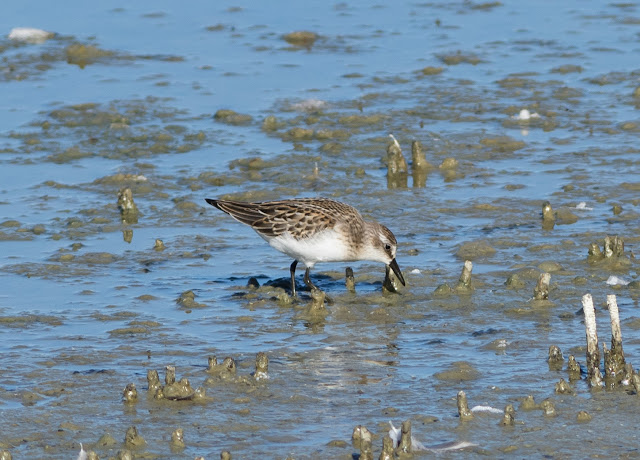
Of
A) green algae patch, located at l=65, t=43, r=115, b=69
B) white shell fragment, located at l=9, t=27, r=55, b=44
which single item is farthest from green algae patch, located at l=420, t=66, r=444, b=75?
white shell fragment, located at l=9, t=27, r=55, b=44

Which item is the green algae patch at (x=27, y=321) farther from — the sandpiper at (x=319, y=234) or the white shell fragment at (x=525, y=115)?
the white shell fragment at (x=525, y=115)

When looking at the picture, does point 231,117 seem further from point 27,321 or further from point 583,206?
point 27,321

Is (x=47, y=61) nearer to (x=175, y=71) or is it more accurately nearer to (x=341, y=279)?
(x=175, y=71)

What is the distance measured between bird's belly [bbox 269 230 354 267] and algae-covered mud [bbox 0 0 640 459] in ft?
1.24

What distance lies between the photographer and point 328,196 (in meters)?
14.2

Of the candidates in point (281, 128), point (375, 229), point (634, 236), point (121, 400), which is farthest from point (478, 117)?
point (121, 400)

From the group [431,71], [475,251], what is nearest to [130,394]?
[475,251]

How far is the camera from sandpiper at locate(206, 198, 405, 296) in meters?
11.2

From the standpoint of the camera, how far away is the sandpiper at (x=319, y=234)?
11.2 m

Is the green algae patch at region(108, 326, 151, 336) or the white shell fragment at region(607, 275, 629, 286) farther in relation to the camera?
the white shell fragment at region(607, 275, 629, 286)

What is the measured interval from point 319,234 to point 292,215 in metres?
0.34

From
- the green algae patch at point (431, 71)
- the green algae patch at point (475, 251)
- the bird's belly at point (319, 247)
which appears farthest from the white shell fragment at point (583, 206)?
the green algae patch at point (431, 71)

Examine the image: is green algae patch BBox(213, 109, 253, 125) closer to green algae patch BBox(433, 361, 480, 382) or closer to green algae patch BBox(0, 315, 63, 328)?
green algae patch BBox(0, 315, 63, 328)

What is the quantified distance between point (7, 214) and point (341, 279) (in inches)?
164
